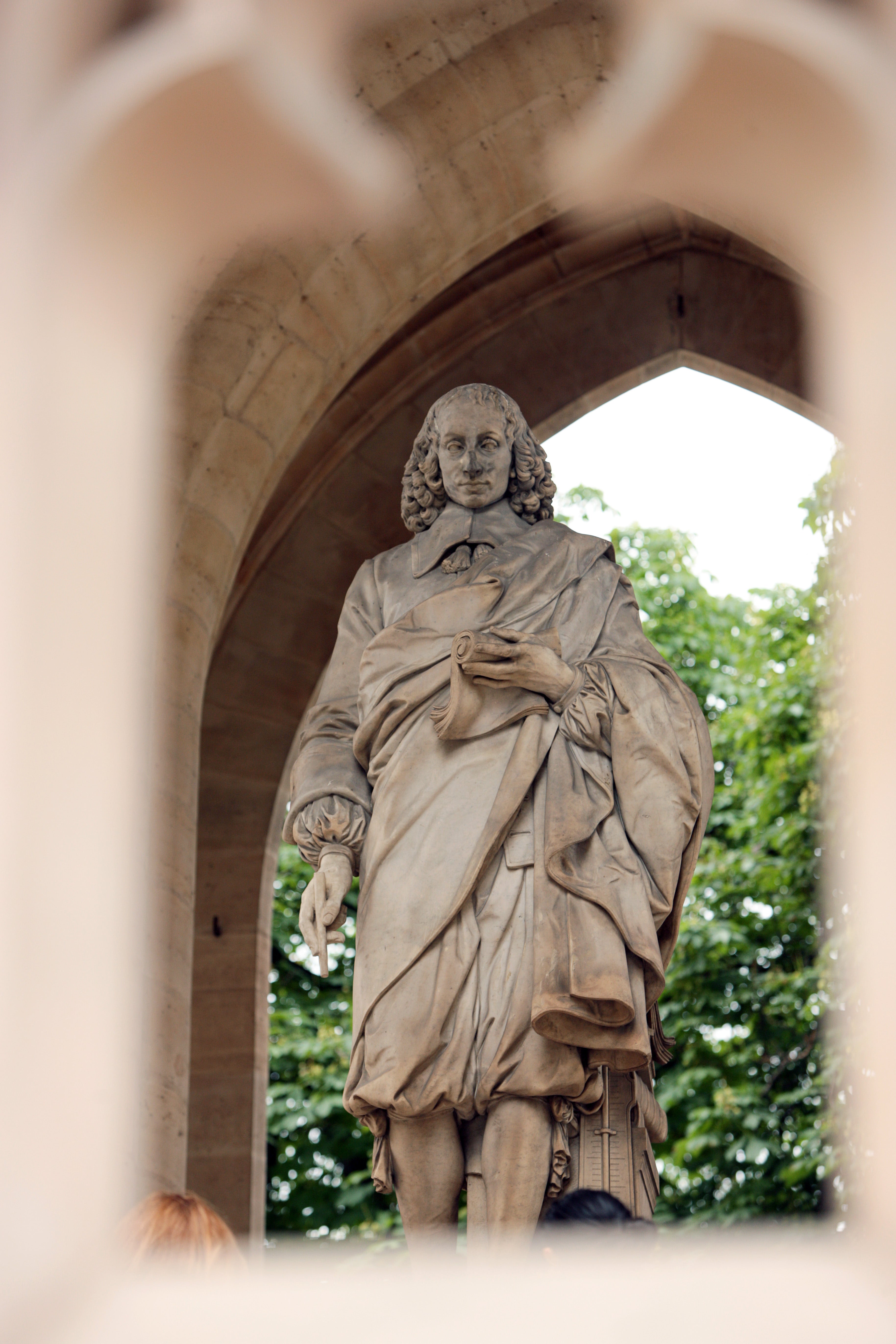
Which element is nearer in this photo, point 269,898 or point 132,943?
point 132,943

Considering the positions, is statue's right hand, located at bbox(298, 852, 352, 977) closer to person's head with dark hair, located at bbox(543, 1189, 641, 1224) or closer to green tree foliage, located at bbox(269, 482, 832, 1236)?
person's head with dark hair, located at bbox(543, 1189, 641, 1224)

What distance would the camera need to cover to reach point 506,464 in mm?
4266

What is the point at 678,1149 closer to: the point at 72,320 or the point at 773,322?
the point at 773,322

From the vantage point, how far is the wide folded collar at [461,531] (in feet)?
13.8

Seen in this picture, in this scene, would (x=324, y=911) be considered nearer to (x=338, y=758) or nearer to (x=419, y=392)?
(x=338, y=758)

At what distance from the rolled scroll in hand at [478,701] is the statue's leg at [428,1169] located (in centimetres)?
79

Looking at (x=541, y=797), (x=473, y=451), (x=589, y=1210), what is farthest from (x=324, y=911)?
(x=473, y=451)

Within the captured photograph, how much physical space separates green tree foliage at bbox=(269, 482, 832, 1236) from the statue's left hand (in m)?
6.63

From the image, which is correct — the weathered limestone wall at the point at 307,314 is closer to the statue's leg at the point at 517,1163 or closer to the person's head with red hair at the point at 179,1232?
the statue's leg at the point at 517,1163

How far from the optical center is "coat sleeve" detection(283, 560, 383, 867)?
3811 mm

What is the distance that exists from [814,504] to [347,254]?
598 cm

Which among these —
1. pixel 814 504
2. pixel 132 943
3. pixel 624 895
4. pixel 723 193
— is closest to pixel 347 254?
pixel 624 895

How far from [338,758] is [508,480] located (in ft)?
2.74

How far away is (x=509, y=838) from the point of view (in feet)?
12.1
